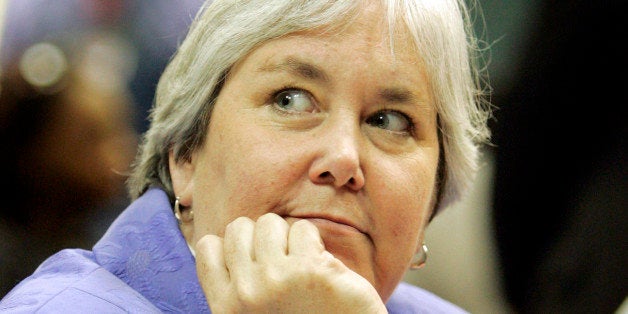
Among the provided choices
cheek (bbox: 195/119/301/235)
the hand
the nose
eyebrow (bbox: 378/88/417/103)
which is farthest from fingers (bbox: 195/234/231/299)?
eyebrow (bbox: 378/88/417/103)

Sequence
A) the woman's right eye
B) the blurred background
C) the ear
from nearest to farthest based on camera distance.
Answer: the woman's right eye
the ear
the blurred background

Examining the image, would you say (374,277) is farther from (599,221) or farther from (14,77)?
(599,221)

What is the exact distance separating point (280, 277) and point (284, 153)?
329 mm

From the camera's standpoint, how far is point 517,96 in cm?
338

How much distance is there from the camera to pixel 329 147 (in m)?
1.45

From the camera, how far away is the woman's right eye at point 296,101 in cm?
153

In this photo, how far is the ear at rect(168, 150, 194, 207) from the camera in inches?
65.5

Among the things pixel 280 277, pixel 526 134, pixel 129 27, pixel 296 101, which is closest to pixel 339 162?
pixel 296 101

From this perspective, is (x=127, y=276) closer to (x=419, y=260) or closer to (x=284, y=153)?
(x=284, y=153)

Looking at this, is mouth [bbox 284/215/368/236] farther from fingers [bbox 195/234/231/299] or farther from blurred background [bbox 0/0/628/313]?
blurred background [bbox 0/0/628/313]

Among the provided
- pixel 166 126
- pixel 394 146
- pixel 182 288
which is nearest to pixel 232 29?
pixel 166 126

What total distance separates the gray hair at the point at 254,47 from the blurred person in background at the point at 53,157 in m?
0.33

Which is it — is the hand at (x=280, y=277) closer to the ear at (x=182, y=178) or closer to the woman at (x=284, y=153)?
the woman at (x=284, y=153)

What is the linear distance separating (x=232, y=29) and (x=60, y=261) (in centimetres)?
61
